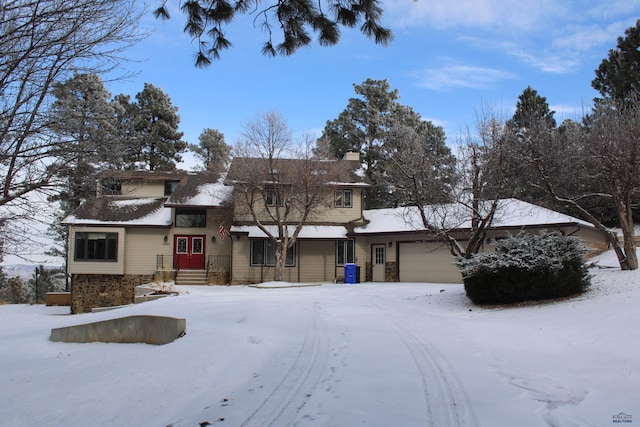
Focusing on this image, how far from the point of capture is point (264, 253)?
2703 cm

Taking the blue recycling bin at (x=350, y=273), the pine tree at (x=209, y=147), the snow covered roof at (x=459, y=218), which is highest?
the pine tree at (x=209, y=147)

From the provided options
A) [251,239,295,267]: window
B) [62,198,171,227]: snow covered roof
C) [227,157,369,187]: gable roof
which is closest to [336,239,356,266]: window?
[251,239,295,267]: window

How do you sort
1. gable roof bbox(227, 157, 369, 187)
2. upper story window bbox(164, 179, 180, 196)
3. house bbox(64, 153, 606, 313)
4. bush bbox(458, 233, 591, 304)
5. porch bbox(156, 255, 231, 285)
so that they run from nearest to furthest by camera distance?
bush bbox(458, 233, 591, 304), gable roof bbox(227, 157, 369, 187), house bbox(64, 153, 606, 313), porch bbox(156, 255, 231, 285), upper story window bbox(164, 179, 180, 196)

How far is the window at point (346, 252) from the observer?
27312 mm

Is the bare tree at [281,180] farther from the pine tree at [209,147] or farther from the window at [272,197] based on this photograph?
the pine tree at [209,147]

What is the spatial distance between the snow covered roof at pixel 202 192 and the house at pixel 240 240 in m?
0.06

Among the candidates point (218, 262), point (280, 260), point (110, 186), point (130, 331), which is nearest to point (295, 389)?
point (110, 186)

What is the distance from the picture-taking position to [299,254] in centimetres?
2727

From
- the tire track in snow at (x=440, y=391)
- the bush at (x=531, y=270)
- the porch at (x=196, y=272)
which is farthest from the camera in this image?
the porch at (x=196, y=272)

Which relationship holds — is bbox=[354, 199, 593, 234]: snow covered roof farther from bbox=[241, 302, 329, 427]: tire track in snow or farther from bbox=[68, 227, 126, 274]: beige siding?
bbox=[68, 227, 126, 274]: beige siding

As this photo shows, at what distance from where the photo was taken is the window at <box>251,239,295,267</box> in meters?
26.9

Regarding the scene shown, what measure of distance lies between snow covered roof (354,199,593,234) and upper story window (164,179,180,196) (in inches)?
452

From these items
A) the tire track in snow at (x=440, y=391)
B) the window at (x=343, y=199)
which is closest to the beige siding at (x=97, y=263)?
the window at (x=343, y=199)

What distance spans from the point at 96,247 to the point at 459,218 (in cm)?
1834
